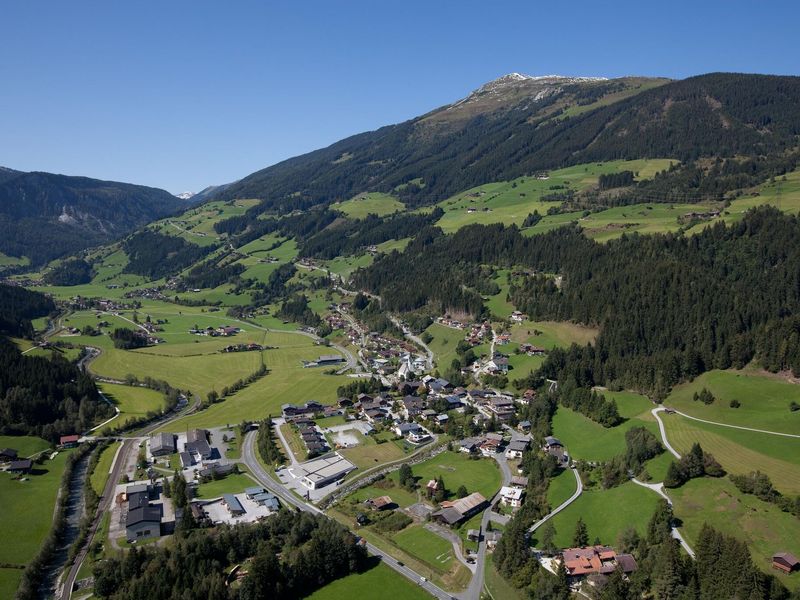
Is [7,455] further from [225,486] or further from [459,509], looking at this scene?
[459,509]

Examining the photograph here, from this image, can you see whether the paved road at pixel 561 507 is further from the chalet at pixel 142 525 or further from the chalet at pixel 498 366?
the chalet at pixel 142 525

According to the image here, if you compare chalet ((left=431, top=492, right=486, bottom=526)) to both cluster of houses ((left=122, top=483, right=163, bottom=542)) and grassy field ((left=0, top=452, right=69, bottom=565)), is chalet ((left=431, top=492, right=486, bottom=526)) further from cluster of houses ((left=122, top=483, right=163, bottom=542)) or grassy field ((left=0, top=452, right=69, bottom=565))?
grassy field ((left=0, top=452, right=69, bottom=565))

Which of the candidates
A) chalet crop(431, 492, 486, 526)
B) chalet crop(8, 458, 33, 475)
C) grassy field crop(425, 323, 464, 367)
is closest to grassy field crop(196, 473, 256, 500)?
chalet crop(8, 458, 33, 475)

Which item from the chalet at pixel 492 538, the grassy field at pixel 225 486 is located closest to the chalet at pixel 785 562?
the chalet at pixel 492 538

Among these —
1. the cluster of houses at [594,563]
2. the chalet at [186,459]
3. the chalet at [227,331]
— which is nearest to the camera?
the cluster of houses at [594,563]

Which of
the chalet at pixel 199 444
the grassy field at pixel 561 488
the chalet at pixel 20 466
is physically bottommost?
the grassy field at pixel 561 488

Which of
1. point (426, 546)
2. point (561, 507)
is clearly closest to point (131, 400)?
point (426, 546)
